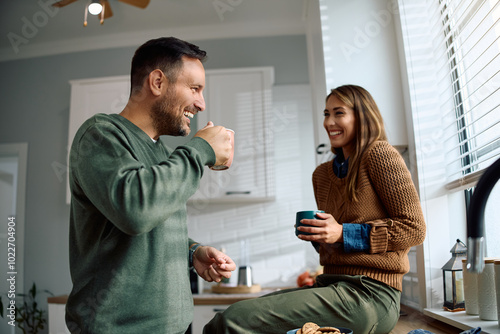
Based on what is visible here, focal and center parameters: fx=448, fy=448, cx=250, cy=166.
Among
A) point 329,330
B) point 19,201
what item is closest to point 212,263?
point 329,330

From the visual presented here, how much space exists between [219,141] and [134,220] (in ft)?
0.94

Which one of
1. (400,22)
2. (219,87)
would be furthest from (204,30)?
(400,22)

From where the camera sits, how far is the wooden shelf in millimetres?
1245

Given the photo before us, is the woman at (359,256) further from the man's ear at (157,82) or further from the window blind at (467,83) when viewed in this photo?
the man's ear at (157,82)

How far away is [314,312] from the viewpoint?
51.5 inches

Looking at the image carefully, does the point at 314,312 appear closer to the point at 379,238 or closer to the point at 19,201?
the point at 379,238

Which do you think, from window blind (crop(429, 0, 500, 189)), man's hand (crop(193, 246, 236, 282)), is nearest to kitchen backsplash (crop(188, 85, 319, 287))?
window blind (crop(429, 0, 500, 189))

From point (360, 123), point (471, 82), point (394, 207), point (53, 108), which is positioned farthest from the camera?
point (53, 108)

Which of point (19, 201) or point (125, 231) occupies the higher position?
point (19, 201)

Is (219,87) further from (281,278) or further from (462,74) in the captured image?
(462,74)

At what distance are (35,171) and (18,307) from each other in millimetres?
1186

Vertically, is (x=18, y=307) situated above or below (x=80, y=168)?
below

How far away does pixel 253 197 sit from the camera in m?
3.35

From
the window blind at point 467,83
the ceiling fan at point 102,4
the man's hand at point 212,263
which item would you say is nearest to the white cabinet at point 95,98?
the ceiling fan at point 102,4
